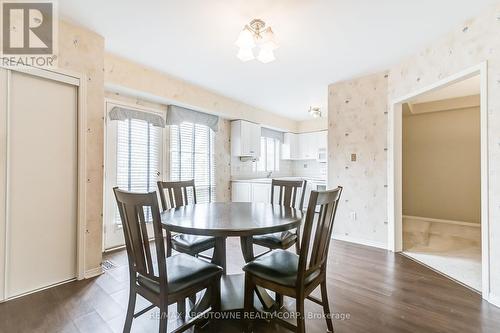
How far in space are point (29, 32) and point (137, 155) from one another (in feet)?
5.74

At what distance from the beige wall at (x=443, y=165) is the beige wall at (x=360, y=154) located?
225 centimetres

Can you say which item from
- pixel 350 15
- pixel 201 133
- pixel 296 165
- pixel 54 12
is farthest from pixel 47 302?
pixel 296 165

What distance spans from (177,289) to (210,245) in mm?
771

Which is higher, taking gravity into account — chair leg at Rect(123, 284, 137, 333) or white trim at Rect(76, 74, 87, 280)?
white trim at Rect(76, 74, 87, 280)

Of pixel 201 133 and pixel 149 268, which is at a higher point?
pixel 201 133

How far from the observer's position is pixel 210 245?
82.7 inches

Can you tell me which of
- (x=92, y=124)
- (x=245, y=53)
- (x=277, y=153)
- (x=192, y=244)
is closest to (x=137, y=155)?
(x=92, y=124)

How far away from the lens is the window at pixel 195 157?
3.94 meters

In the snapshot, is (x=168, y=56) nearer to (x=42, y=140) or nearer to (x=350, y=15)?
(x=42, y=140)

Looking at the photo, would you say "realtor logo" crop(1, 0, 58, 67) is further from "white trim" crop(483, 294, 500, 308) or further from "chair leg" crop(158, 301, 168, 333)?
"white trim" crop(483, 294, 500, 308)

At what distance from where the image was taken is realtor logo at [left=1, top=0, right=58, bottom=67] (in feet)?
6.35

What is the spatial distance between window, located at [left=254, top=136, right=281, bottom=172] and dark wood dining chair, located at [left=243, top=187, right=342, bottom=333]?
414cm

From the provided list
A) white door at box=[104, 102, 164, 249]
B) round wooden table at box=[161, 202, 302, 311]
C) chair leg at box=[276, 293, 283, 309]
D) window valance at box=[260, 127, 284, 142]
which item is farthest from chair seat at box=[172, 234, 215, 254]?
window valance at box=[260, 127, 284, 142]

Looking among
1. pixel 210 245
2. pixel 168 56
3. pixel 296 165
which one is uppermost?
pixel 168 56
